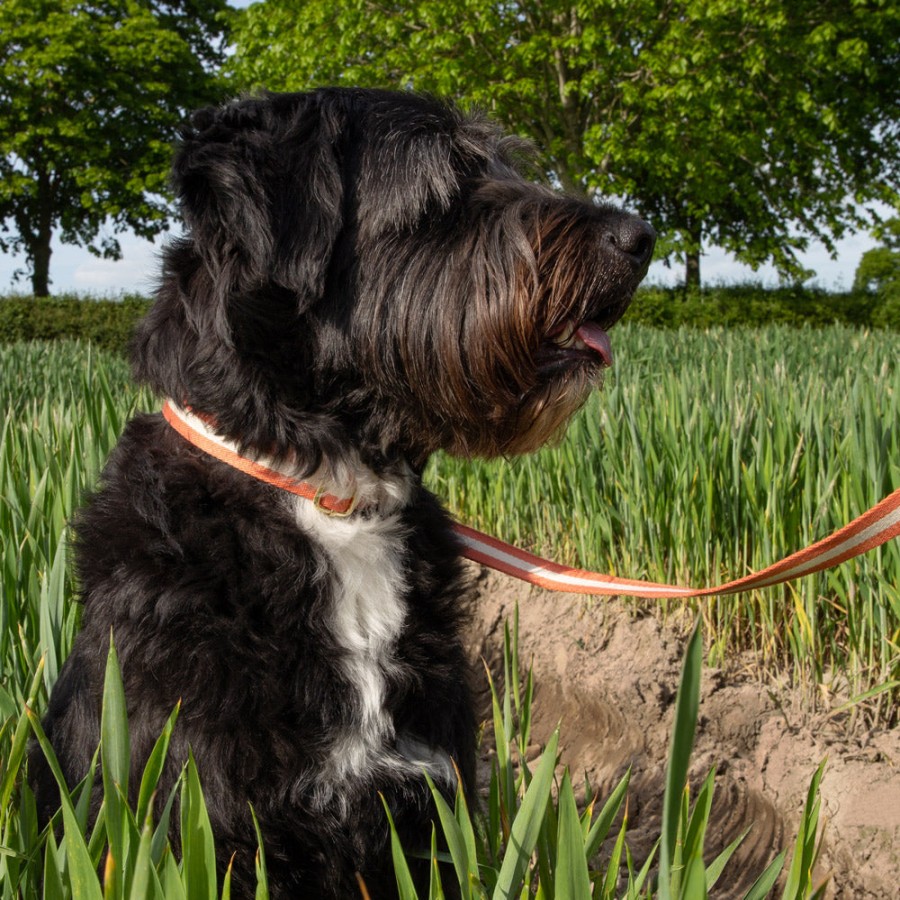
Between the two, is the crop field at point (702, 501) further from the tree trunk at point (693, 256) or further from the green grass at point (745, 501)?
the tree trunk at point (693, 256)

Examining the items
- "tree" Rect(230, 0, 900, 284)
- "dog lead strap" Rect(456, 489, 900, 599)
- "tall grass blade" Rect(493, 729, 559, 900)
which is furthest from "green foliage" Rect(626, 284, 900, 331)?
"tall grass blade" Rect(493, 729, 559, 900)

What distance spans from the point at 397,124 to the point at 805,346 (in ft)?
18.7

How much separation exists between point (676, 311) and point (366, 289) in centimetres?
1687

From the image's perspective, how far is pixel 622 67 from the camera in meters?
17.3

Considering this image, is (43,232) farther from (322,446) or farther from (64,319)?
(322,446)

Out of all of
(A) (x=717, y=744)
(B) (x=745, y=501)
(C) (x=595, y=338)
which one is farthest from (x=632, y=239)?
(A) (x=717, y=744)

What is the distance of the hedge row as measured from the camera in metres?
16.9

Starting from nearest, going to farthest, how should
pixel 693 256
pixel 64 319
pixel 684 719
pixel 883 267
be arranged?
1. pixel 684 719
2. pixel 64 319
3. pixel 693 256
4. pixel 883 267

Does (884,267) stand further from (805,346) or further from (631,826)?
(631,826)

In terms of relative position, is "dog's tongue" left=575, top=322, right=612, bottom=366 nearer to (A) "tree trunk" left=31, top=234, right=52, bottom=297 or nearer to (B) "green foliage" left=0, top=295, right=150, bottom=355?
(B) "green foliage" left=0, top=295, right=150, bottom=355

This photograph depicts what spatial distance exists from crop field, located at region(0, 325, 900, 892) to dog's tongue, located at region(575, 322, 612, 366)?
1.20m

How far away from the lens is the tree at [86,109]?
25.5m

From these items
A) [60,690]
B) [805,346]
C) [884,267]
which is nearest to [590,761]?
[60,690]

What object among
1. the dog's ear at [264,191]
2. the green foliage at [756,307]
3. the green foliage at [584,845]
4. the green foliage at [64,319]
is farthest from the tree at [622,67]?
the green foliage at [584,845]
